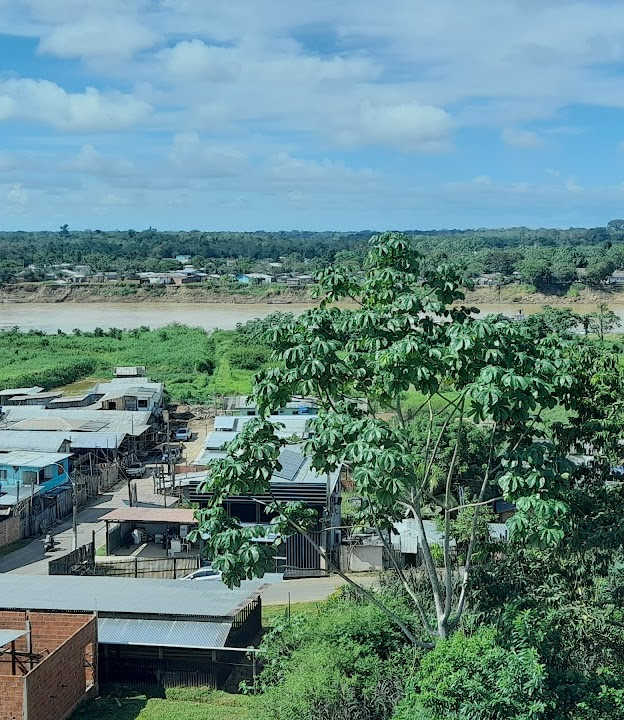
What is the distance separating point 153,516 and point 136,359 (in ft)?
121

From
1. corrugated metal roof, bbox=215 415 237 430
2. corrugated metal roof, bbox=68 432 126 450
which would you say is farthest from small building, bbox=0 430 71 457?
corrugated metal roof, bbox=215 415 237 430

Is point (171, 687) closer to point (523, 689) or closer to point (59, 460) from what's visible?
point (523, 689)

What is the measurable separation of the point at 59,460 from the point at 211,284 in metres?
76.8

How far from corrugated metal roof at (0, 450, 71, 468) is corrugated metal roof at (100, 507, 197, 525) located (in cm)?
445

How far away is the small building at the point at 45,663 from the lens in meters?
12.6

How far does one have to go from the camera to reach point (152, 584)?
17344 mm

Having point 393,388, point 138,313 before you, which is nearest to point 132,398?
point 393,388

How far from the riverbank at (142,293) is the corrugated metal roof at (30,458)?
6894 cm

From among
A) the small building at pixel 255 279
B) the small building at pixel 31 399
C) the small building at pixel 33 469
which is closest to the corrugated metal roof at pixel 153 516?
the small building at pixel 33 469

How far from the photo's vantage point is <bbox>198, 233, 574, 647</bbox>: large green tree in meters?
8.58

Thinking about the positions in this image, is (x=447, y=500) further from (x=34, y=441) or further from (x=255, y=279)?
(x=255, y=279)

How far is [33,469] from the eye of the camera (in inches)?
1035

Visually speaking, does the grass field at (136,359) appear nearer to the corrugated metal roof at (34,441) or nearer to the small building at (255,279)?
the corrugated metal roof at (34,441)

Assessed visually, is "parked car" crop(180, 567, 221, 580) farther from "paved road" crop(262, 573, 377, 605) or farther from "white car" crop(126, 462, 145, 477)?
"white car" crop(126, 462, 145, 477)
